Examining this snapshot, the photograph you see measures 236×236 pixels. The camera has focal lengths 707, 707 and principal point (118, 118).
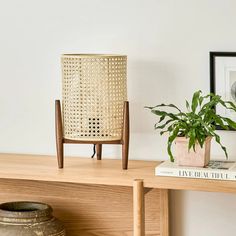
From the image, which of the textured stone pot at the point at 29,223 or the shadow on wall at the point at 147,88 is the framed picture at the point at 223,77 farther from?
the textured stone pot at the point at 29,223

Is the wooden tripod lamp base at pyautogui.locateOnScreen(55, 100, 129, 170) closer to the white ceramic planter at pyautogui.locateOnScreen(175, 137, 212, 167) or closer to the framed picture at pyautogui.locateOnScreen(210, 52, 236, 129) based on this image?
the white ceramic planter at pyautogui.locateOnScreen(175, 137, 212, 167)

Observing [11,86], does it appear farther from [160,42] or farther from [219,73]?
[219,73]

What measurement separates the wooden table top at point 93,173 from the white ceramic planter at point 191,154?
0.23 ft

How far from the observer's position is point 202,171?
72.8 inches

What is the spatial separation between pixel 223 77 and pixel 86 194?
564 mm

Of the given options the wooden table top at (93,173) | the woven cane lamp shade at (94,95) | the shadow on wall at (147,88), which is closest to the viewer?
the wooden table top at (93,173)

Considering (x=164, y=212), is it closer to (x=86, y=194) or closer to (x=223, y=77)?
(x=86, y=194)

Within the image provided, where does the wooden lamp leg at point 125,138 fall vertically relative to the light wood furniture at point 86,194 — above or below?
above

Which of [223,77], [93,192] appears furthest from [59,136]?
[223,77]

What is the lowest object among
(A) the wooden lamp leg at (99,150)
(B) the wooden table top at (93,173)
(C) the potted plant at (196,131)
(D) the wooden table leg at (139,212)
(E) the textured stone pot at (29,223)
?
(E) the textured stone pot at (29,223)

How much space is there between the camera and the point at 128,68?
2150 millimetres

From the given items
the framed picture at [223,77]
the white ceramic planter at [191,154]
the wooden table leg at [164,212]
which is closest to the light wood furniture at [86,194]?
the wooden table leg at [164,212]

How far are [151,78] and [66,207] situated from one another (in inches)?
19.5

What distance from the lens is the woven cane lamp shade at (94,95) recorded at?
1990 mm
